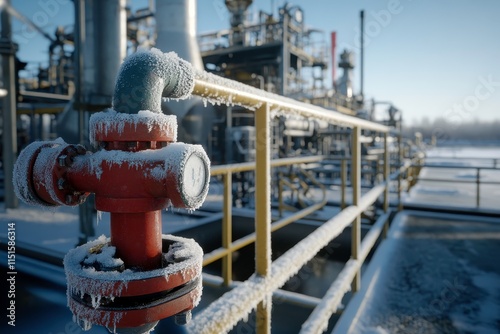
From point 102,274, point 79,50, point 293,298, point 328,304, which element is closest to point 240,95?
point 102,274

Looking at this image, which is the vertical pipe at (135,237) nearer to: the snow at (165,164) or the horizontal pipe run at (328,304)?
the snow at (165,164)

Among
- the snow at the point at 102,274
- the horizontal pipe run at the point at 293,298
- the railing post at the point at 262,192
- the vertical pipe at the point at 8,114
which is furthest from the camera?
the vertical pipe at the point at 8,114

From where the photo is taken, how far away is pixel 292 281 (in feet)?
12.3

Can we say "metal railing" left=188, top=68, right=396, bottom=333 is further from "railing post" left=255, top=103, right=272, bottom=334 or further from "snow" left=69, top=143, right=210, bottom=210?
"snow" left=69, top=143, right=210, bottom=210

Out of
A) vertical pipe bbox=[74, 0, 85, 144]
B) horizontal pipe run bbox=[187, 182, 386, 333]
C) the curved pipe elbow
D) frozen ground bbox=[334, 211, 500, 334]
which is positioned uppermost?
vertical pipe bbox=[74, 0, 85, 144]

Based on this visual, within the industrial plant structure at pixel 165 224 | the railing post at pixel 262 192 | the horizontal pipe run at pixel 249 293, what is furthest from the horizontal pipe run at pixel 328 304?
the railing post at pixel 262 192

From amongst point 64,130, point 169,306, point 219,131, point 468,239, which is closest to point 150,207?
point 169,306

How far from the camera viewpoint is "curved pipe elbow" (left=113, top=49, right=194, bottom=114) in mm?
568

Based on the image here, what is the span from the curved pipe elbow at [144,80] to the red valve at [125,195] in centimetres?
3

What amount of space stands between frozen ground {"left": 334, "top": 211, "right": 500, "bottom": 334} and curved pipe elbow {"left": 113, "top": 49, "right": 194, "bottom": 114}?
1.68 meters

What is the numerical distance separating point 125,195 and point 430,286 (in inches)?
100

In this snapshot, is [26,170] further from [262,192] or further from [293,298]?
[293,298]

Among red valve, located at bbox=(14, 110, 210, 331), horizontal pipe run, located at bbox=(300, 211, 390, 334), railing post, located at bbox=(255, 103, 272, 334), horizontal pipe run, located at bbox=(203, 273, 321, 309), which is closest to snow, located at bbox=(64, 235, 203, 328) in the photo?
red valve, located at bbox=(14, 110, 210, 331)

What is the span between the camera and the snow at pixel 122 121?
535 mm
